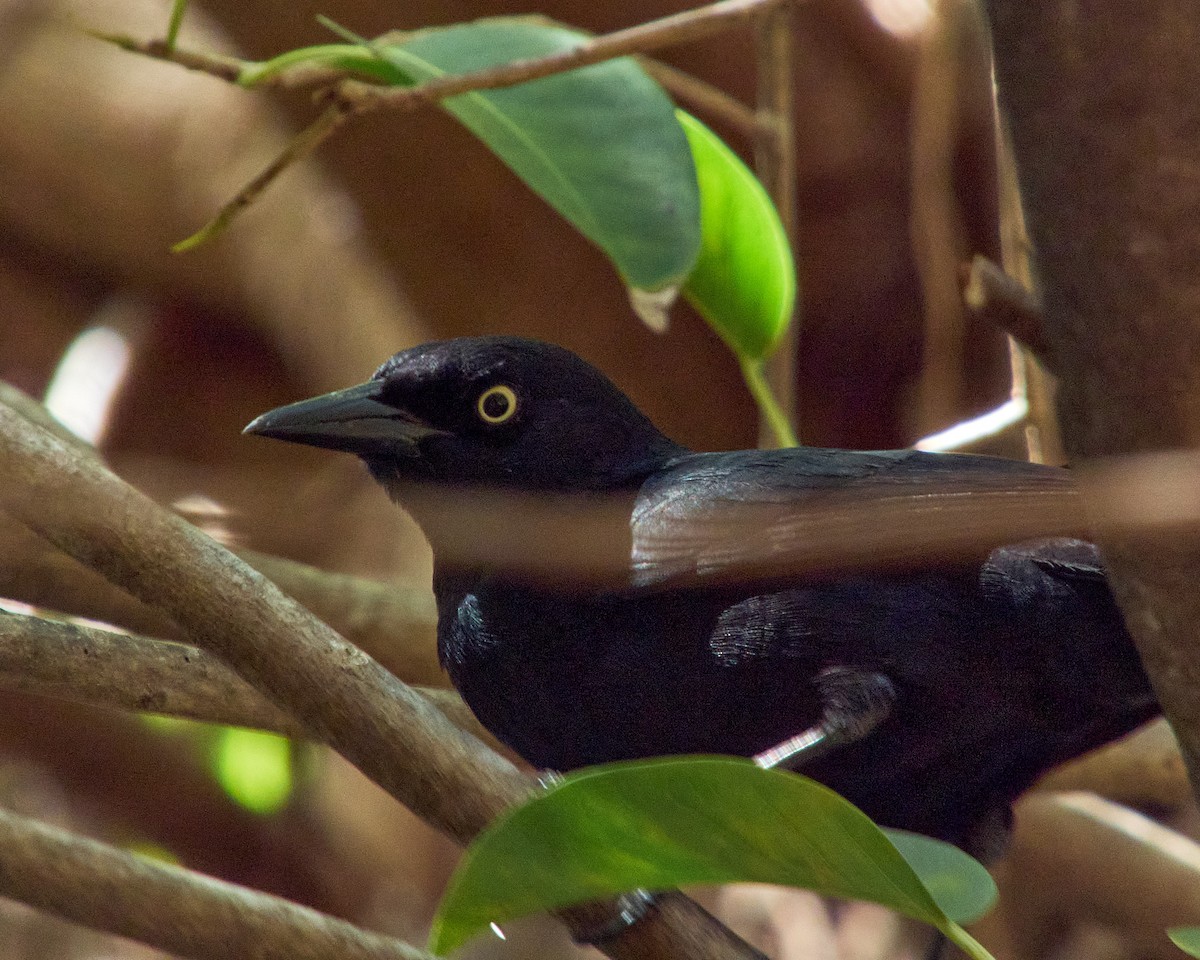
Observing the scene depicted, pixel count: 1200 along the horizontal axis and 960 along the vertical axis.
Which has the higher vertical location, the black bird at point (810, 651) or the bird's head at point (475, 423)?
the bird's head at point (475, 423)

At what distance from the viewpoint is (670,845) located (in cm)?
176

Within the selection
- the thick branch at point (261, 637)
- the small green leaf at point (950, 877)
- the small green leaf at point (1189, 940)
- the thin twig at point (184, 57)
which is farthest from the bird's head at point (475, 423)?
the small green leaf at point (1189, 940)

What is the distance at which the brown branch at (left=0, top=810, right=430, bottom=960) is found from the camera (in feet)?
6.68

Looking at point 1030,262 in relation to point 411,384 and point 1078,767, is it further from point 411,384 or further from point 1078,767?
point 1078,767

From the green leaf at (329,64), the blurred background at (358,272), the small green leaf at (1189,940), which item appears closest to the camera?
the small green leaf at (1189,940)

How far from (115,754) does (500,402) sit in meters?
2.87

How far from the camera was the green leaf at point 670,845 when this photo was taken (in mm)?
1650

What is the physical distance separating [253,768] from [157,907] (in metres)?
3.33

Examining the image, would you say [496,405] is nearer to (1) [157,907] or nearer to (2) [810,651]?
(2) [810,651]

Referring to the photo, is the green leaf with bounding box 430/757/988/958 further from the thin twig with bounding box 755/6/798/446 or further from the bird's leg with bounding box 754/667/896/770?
the thin twig with bounding box 755/6/798/446

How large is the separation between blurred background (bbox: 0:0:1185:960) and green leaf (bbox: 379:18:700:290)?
2499 mm

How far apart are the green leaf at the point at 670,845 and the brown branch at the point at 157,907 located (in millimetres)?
413

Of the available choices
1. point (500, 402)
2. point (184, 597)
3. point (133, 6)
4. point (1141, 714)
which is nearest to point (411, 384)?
point (500, 402)

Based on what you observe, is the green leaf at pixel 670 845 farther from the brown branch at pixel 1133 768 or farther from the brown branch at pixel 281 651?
the brown branch at pixel 1133 768
